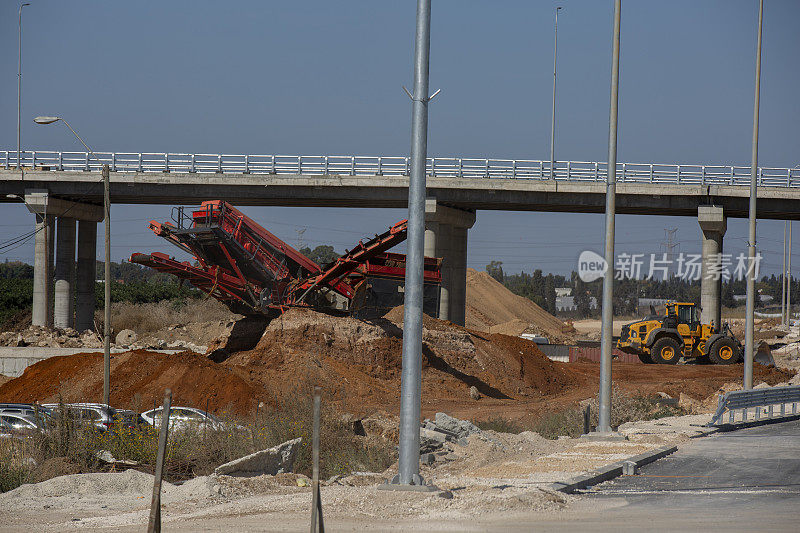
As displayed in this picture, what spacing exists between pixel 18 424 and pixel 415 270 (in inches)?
495

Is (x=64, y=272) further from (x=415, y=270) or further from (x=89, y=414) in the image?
(x=415, y=270)

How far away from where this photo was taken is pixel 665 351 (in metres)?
44.6

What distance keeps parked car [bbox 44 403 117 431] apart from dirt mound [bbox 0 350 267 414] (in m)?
5.70

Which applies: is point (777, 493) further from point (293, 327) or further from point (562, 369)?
point (562, 369)

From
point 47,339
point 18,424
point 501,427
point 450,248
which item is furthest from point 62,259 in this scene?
point 501,427

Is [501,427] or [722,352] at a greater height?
[501,427]

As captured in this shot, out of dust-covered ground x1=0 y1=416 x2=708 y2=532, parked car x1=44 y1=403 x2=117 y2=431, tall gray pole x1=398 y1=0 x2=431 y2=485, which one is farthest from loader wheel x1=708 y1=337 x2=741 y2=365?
tall gray pole x1=398 y1=0 x2=431 y2=485

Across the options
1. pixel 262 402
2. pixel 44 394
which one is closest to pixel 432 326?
pixel 262 402

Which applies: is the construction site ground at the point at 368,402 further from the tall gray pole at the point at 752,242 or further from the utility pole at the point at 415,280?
the tall gray pole at the point at 752,242

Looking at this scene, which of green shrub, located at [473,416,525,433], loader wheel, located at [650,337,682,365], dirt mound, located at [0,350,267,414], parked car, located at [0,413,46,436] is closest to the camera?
parked car, located at [0,413,46,436]

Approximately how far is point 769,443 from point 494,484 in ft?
28.6

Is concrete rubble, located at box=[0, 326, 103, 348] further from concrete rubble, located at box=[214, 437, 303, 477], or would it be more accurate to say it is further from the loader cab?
concrete rubble, located at box=[214, 437, 303, 477]

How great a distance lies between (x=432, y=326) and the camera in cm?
3756

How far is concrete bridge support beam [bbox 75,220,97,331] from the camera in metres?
53.9
